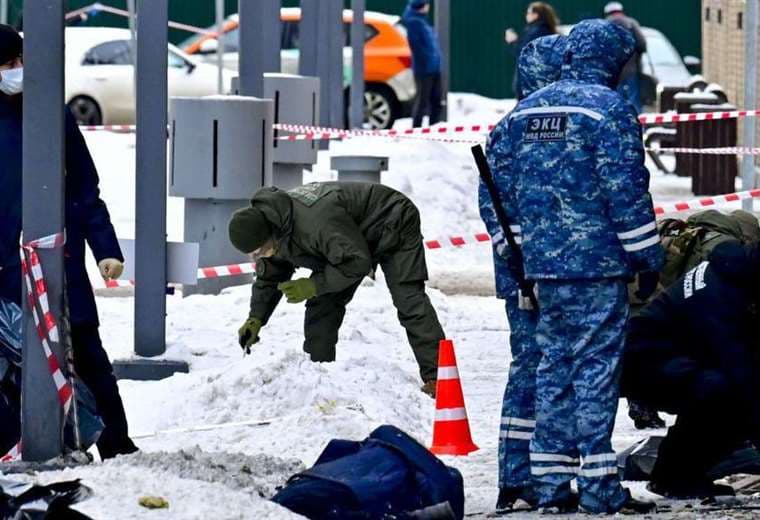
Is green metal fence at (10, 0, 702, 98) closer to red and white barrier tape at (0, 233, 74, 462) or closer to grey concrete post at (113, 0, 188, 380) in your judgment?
grey concrete post at (113, 0, 188, 380)

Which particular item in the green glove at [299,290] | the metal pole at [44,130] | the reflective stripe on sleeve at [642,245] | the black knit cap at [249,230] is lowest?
the green glove at [299,290]

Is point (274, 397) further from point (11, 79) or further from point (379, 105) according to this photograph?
point (379, 105)

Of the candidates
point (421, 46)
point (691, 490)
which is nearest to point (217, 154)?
point (691, 490)

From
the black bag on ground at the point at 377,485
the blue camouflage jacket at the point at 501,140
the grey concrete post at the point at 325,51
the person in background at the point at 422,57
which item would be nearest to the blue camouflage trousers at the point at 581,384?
the blue camouflage jacket at the point at 501,140

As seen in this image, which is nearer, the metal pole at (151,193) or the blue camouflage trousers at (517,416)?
the blue camouflage trousers at (517,416)

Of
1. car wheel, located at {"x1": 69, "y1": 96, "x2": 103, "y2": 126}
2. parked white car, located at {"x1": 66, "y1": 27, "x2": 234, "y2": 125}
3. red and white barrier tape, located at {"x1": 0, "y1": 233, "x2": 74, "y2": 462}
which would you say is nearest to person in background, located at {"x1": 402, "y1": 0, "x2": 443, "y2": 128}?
parked white car, located at {"x1": 66, "y1": 27, "x2": 234, "y2": 125}

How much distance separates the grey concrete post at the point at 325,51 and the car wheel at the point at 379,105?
5.50 meters

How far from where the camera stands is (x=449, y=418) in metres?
8.98

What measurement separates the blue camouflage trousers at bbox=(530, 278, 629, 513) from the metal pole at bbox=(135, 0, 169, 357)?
11.9ft

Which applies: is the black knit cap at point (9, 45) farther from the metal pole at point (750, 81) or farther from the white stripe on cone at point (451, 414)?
the metal pole at point (750, 81)

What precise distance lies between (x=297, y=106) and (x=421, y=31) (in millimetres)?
9807

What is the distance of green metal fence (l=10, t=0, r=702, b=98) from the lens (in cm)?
3706

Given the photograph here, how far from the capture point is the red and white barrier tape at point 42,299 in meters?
7.45

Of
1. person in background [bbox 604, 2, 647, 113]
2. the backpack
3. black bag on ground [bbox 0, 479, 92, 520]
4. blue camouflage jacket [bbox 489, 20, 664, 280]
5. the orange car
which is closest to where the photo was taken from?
black bag on ground [bbox 0, 479, 92, 520]
